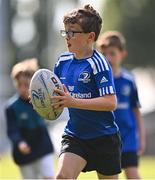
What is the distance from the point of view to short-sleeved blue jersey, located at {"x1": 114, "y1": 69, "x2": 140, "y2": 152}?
451 inches

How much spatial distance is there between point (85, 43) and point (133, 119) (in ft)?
9.80

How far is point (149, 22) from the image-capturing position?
49.1 metres

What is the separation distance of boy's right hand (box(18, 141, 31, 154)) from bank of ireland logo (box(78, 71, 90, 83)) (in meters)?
3.03

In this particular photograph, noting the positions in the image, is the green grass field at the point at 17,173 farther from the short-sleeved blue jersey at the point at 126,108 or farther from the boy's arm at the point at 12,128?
the short-sleeved blue jersey at the point at 126,108

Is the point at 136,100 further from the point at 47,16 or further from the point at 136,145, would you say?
the point at 47,16

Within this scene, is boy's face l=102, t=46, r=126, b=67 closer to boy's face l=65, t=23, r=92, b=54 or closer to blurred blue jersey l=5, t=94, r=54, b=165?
blurred blue jersey l=5, t=94, r=54, b=165

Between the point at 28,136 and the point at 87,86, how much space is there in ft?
11.1

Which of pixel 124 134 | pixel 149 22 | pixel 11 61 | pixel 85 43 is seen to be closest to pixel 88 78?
pixel 85 43

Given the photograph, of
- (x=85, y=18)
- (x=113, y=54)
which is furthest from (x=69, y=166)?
(x=113, y=54)

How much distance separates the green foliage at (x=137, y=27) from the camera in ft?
163

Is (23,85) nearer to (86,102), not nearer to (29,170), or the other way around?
(29,170)

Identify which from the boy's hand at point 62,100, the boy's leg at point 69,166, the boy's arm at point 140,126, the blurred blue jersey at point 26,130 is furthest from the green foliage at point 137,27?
the boy's hand at point 62,100

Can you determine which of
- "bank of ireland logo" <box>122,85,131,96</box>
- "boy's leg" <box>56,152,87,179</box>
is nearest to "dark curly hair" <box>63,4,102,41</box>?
"boy's leg" <box>56,152,87,179</box>

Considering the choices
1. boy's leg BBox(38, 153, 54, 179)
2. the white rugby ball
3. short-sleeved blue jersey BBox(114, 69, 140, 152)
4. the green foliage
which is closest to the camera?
the white rugby ball
